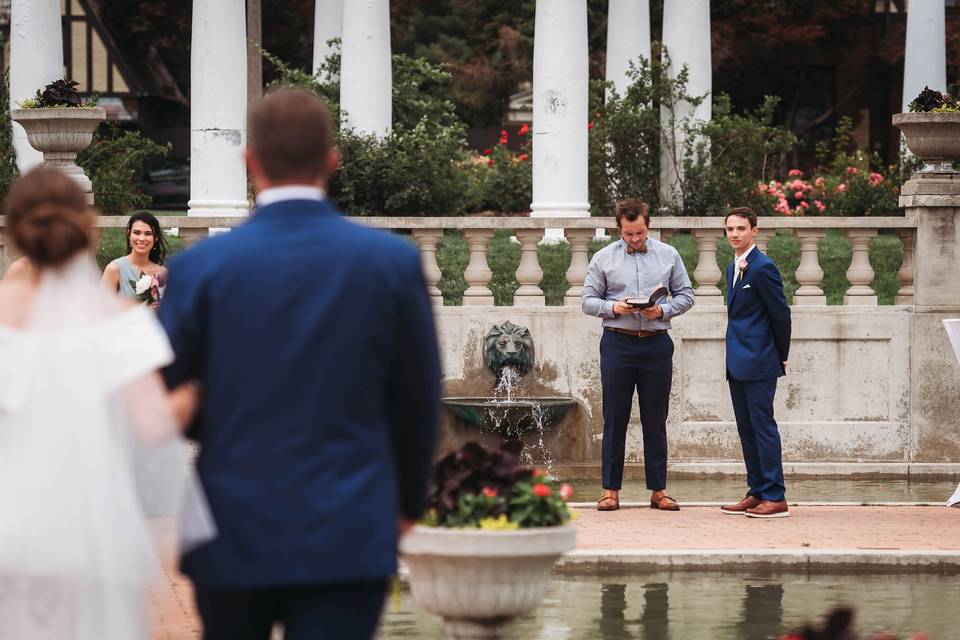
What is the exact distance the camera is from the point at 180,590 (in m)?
8.61

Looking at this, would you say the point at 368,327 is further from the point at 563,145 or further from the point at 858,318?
the point at 563,145

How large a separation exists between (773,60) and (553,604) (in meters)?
36.0

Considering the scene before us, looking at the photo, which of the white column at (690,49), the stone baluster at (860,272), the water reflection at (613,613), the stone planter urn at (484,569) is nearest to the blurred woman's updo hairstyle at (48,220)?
the stone planter urn at (484,569)

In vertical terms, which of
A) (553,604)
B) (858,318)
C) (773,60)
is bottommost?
(553,604)

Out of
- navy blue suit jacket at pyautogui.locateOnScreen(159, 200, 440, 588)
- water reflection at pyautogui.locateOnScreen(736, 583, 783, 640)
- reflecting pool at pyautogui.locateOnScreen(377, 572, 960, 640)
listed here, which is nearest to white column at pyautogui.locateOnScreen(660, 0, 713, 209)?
reflecting pool at pyautogui.locateOnScreen(377, 572, 960, 640)

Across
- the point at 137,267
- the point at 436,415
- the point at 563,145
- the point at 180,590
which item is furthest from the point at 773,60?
the point at 436,415

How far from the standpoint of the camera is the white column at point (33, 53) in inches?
884

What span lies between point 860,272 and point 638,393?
379 centimetres

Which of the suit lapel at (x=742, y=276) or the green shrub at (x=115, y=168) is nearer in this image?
the suit lapel at (x=742, y=276)

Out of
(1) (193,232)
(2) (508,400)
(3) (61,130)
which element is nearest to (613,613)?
(2) (508,400)

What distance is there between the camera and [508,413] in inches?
547

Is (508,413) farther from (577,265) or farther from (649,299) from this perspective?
(649,299)

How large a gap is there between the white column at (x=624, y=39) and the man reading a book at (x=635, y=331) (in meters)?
15.3

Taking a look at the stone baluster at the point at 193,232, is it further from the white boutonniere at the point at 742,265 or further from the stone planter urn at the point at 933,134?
the stone planter urn at the point at 933,134
